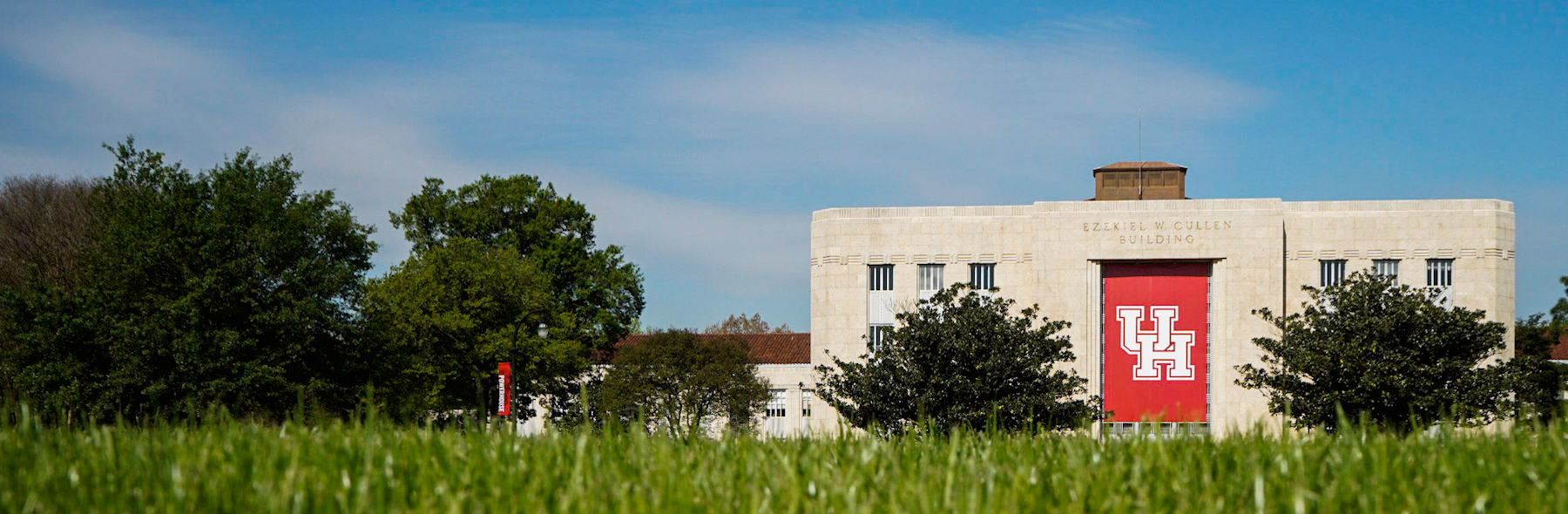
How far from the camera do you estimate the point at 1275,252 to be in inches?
2265

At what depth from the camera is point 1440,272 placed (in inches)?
2248

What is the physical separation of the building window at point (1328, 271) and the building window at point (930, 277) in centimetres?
1759

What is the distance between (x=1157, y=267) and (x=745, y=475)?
189ft

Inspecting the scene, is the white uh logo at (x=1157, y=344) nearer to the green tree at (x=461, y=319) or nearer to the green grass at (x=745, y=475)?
the green tree at (x=461, y=319)

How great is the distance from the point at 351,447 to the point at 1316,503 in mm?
3380

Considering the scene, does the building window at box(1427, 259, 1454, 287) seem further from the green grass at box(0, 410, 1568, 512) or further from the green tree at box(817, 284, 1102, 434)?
the green grass at box(0, 410, 1568, 512)

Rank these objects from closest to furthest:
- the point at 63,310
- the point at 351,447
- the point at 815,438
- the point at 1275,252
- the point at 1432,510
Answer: the point at 1432,510, the point at 351,447, the point at 815,438, the point at 63,310, the point at 1275,252

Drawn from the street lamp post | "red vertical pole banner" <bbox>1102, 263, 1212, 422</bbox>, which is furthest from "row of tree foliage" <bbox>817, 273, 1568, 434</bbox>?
"red vertical pole banner" <bbox>1102, 263, 1212, 422</bbox>

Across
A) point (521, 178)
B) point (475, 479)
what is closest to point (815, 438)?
point (475, 479)

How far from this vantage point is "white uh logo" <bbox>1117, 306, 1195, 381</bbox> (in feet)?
191

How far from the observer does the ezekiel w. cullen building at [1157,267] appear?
2243 inches

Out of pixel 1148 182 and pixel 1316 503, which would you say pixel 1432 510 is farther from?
pixel 1148 182

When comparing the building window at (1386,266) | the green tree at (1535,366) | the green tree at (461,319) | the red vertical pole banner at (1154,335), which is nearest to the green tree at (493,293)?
the green tree at (461,319)

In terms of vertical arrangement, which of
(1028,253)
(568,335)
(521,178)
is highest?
(521,178)
